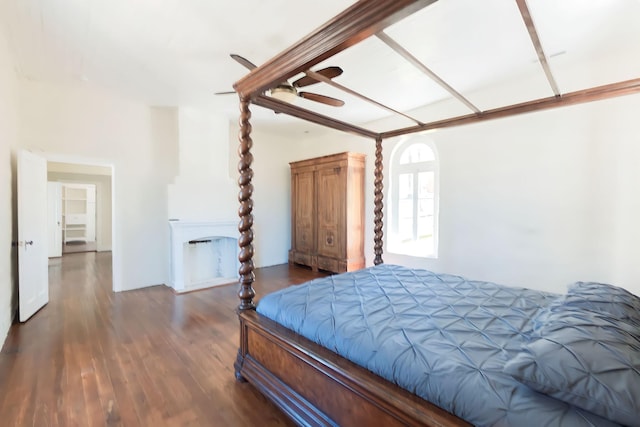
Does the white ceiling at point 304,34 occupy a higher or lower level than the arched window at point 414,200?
higher

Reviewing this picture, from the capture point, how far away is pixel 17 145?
3398 mm

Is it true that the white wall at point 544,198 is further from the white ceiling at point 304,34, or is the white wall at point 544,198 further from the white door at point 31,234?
the white door at point 31,234

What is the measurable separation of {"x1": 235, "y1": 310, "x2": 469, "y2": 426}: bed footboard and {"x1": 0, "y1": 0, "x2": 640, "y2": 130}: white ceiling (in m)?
2.44

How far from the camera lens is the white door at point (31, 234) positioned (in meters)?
3.16

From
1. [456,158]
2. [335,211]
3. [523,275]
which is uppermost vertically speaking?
[456,158]

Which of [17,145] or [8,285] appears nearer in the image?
[8,285]

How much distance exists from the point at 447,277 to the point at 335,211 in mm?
2849

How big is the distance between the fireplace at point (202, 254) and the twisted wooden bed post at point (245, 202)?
263 cm

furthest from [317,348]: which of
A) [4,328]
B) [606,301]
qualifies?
[4,328]

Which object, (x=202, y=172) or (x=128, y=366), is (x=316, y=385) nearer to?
(x=128, y=366)

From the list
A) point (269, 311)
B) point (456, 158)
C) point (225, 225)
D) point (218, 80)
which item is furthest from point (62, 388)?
point (456, 158)

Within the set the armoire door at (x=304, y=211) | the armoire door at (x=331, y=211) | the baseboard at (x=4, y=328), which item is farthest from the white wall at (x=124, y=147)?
the armoire door at (x=331, y=211)

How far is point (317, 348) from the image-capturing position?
1.60 meters

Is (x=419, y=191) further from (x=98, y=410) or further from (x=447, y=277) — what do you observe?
(x=98, y=410)
